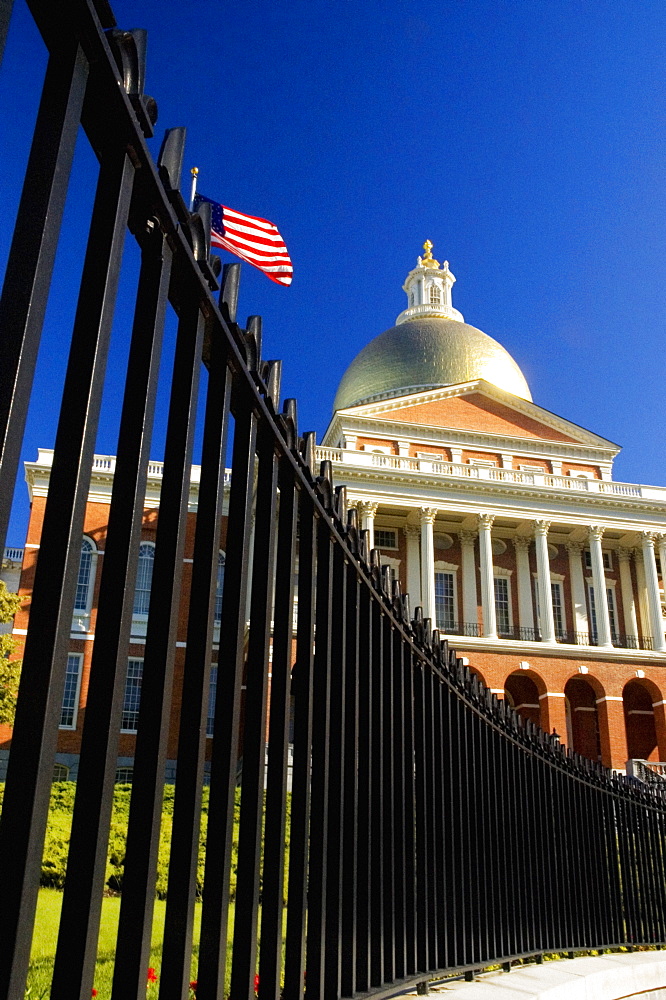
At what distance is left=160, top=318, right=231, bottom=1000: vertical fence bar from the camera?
175 cm

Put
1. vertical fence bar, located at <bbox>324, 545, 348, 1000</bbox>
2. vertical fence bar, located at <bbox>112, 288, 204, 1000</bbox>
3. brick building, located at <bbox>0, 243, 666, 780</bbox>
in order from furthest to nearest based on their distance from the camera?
brick building, located at <bbox>0, 243, 666, 780</bbox>, vertical fence bar, located at <bbox>324, 545, 348, 1000</bbox>, vertical fence bar, located at <bbox>112, 288, 204, 1000</bbox>

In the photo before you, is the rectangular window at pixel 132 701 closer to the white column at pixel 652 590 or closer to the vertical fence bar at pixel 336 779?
the white column at pixel 652 590

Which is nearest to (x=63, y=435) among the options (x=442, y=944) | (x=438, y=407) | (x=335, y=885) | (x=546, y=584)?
(x=335, y=885)

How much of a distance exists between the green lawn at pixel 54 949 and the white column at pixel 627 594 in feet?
114

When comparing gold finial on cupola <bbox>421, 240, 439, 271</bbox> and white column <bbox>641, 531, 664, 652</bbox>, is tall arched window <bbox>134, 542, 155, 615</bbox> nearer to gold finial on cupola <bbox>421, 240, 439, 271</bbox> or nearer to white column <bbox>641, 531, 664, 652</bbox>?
white column <bbox>641, 531, 664, 652</bbox>

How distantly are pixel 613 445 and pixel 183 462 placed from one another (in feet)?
150

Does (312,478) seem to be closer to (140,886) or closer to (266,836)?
(266,836)

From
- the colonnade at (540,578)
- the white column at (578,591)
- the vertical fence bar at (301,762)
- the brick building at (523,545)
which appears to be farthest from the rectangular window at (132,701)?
the vertical fence bar at (301,762)

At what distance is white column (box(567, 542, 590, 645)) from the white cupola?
2162 cm

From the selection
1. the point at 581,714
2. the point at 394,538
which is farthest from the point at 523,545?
the point at 581,714

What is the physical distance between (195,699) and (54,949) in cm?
534

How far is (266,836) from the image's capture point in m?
2.49

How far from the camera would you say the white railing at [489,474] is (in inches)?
1478

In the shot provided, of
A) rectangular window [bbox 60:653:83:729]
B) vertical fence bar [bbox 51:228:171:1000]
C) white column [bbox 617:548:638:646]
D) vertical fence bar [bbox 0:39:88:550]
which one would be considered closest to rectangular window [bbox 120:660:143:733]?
rectangular window [bbox 60:653:83:729]
